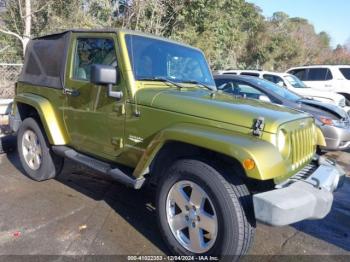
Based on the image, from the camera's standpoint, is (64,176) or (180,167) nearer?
(180,167)

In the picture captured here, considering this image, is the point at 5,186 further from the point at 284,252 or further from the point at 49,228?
the point at 284,252

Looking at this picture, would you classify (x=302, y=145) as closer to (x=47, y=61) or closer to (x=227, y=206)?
(x=227, y=206)

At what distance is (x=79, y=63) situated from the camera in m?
4.17

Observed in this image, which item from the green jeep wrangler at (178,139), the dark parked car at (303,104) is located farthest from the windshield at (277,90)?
the green jeep wrangler at (178,139)

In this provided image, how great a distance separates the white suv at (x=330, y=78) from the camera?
42.2 ft

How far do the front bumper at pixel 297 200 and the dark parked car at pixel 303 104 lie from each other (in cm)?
370

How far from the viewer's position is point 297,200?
2578 millimetres

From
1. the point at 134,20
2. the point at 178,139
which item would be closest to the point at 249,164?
the point at 178,139

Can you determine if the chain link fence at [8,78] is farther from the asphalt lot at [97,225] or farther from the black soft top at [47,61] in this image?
the asphalt lot at [97,225]

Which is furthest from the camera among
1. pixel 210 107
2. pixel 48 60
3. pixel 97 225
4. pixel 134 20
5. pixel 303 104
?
pixel 134 20

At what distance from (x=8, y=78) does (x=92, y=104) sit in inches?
305

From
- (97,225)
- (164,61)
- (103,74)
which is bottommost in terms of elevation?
(97,225)

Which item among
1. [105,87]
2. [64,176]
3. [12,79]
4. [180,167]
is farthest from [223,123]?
[12,79]

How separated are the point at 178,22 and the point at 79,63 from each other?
37.2ft
